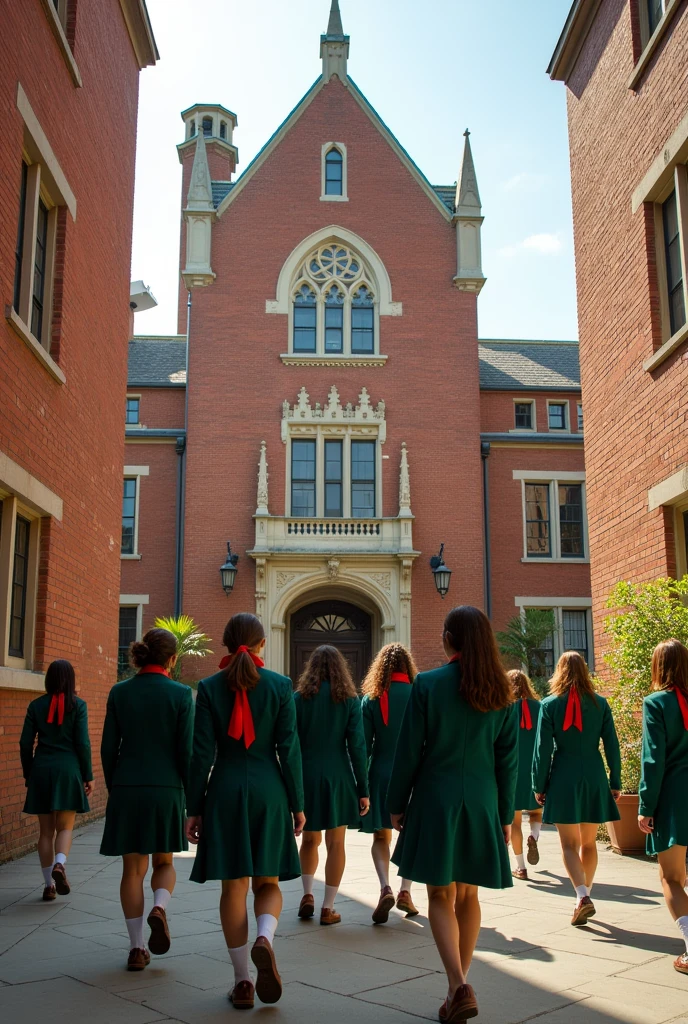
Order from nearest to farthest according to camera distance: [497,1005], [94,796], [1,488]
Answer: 1. [497,1005]
2. [1,488]
3. [94,796]

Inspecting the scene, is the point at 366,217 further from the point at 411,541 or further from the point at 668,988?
the point at 668,988

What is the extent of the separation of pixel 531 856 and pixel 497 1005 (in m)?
5.04

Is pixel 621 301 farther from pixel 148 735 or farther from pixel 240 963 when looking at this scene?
pixel 240 963

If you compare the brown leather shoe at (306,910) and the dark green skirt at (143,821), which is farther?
the brown leather shoe at (306,910)

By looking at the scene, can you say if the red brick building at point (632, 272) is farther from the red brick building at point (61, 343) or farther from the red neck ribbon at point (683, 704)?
the red brick building at point (61, 343)

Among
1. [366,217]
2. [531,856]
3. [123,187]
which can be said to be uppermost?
[366,217]

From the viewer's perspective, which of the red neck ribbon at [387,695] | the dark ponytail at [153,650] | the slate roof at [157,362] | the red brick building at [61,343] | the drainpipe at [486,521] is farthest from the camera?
the slate roof at [157,362]

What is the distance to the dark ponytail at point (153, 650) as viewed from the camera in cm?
589

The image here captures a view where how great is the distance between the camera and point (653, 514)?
36.1 ft

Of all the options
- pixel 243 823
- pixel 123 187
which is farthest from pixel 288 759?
pixel 123 187

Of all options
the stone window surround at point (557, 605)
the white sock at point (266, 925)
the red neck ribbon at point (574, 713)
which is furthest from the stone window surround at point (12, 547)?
the stone window surround at point (557, 605)

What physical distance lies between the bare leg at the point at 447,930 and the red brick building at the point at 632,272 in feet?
21.3

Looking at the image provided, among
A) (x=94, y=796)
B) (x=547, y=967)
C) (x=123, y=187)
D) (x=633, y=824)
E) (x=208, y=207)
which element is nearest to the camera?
(x=547, y=967)

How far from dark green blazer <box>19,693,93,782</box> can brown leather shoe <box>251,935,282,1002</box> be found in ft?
11.5
